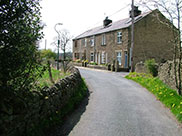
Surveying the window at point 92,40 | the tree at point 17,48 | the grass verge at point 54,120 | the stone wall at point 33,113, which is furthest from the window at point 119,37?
the tree at point 17,48

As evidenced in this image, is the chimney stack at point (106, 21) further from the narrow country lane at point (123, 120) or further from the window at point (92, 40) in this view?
the narrow country lane at point (123, 120)

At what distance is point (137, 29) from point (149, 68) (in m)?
10.0

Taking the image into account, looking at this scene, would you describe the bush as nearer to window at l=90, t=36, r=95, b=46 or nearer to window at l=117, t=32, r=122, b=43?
window at l=117, t=32, r=122, b=43

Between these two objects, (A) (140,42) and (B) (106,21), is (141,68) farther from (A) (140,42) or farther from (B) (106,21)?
(B) (106,21)

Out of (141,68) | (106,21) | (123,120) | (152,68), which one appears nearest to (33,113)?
(123,120)

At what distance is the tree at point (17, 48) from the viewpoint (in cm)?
360

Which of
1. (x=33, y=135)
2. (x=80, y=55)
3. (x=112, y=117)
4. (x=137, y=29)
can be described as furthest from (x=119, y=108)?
(x=80, y=55)

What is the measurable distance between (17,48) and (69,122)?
9.34 feet

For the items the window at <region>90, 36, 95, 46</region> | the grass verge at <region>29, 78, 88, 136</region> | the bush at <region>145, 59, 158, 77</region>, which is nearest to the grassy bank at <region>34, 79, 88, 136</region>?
the grass verge at <region>29, 78, 88, 136</region>

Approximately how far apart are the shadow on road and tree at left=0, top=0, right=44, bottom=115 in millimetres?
1350

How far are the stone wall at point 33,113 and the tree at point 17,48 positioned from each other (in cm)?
16

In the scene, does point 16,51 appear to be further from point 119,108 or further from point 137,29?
point 137,29

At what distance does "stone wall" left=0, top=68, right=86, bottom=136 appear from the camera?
341 cm

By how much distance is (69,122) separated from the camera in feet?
17.8
